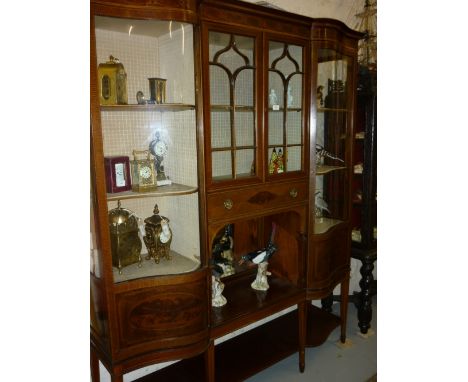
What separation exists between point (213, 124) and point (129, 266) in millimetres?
743

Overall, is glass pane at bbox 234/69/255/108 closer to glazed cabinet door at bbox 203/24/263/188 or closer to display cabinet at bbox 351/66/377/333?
glazed cabinet door at bbox 203/24/263/188

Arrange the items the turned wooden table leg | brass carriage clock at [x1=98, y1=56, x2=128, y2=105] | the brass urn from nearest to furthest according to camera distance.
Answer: brass carriage clock at [x1=98, y1=56, x2=128, y2=105] < the brass urn < the turned wooden table leg

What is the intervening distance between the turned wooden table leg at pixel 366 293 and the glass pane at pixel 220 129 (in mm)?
1529

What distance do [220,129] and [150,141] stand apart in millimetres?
326

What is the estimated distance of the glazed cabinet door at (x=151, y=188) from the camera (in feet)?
4.75

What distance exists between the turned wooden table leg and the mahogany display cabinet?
0.63m

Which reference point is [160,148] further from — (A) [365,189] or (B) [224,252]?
(A) [365,189]

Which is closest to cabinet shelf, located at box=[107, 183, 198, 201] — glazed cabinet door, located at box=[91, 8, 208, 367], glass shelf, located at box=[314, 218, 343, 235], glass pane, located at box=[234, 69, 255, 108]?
glazed cabinet door, located at box=[91, 8, 208, 367]

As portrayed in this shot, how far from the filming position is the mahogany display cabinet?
1.44 metres

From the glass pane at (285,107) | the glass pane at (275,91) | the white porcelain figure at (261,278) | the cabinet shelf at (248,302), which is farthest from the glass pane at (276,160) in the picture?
the cabinet shelf at (248,302)

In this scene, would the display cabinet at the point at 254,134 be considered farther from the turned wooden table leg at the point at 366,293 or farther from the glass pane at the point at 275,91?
the turned wooden table leg at the point at 366,293

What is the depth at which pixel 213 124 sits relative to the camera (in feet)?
5.33

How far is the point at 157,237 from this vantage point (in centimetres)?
167

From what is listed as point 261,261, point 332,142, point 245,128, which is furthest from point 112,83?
point 332,142
